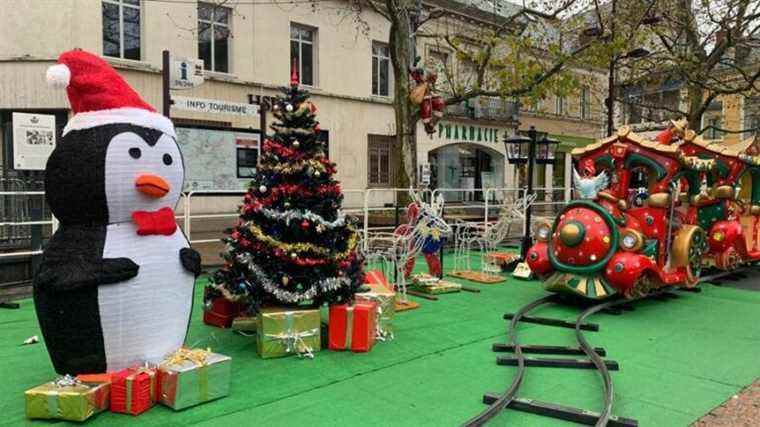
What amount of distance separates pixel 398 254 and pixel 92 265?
13.8 feet

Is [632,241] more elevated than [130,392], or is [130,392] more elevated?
[632,241]

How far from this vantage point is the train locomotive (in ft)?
24.6

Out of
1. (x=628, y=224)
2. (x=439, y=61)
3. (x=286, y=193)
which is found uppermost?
(x=439, y=61)

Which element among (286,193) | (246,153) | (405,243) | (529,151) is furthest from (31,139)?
(529,151)

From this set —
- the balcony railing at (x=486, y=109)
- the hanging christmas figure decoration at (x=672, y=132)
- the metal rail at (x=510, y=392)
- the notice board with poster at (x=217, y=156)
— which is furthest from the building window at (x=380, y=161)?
the metal rail at (x=510, y=392)

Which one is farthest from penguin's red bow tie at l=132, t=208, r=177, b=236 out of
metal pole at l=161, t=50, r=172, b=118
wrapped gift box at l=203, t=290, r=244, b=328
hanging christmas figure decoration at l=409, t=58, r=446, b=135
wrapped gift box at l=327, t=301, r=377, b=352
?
hanging christmas figure decoration at l=409, t=58, r=446, b=135

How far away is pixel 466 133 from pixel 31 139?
17933 millimetres

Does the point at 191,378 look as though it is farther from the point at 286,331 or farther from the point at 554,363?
the point at 554,363

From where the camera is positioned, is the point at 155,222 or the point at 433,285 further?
the point at 433,285

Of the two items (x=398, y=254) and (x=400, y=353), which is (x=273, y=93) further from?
(x=400, y=353)

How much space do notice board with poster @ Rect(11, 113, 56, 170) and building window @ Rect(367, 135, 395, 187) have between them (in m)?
13.5

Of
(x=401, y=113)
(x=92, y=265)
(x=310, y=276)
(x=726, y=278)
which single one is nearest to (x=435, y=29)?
(x=401, y=113)

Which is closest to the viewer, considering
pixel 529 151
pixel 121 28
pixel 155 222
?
pixel 155 222

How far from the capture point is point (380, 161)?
69.8ft
